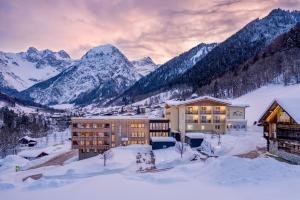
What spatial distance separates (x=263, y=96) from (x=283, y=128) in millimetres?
89125

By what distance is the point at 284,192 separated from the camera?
20672 millimetres

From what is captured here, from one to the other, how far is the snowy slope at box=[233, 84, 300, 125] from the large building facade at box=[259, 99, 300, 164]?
57.9 meters

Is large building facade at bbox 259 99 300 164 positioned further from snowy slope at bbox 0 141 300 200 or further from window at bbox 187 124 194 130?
window at bbox 187 124 194 130

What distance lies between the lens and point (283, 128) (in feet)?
164

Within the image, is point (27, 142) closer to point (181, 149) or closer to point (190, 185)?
point (181, 149)

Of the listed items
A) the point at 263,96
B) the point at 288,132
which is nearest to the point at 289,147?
the point at 288,132

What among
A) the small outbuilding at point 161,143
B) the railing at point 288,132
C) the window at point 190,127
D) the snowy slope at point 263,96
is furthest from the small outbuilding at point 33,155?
the railing at point 288,132

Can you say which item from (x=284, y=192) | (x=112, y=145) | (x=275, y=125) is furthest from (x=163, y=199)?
(x=112, y=145)

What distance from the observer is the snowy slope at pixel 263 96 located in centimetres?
11785

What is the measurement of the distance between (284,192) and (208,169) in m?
6.71

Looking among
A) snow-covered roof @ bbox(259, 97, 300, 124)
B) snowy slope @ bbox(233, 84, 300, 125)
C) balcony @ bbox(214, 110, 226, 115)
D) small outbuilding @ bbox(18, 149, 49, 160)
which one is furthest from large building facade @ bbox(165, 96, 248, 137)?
small outbuilding @ bbox(18, 149, 49, 160)

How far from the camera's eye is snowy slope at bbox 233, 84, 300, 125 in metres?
118

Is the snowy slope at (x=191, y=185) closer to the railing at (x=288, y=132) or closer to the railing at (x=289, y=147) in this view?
the railing at (x=288, y=132)

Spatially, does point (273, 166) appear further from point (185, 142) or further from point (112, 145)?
point (112, 145)
